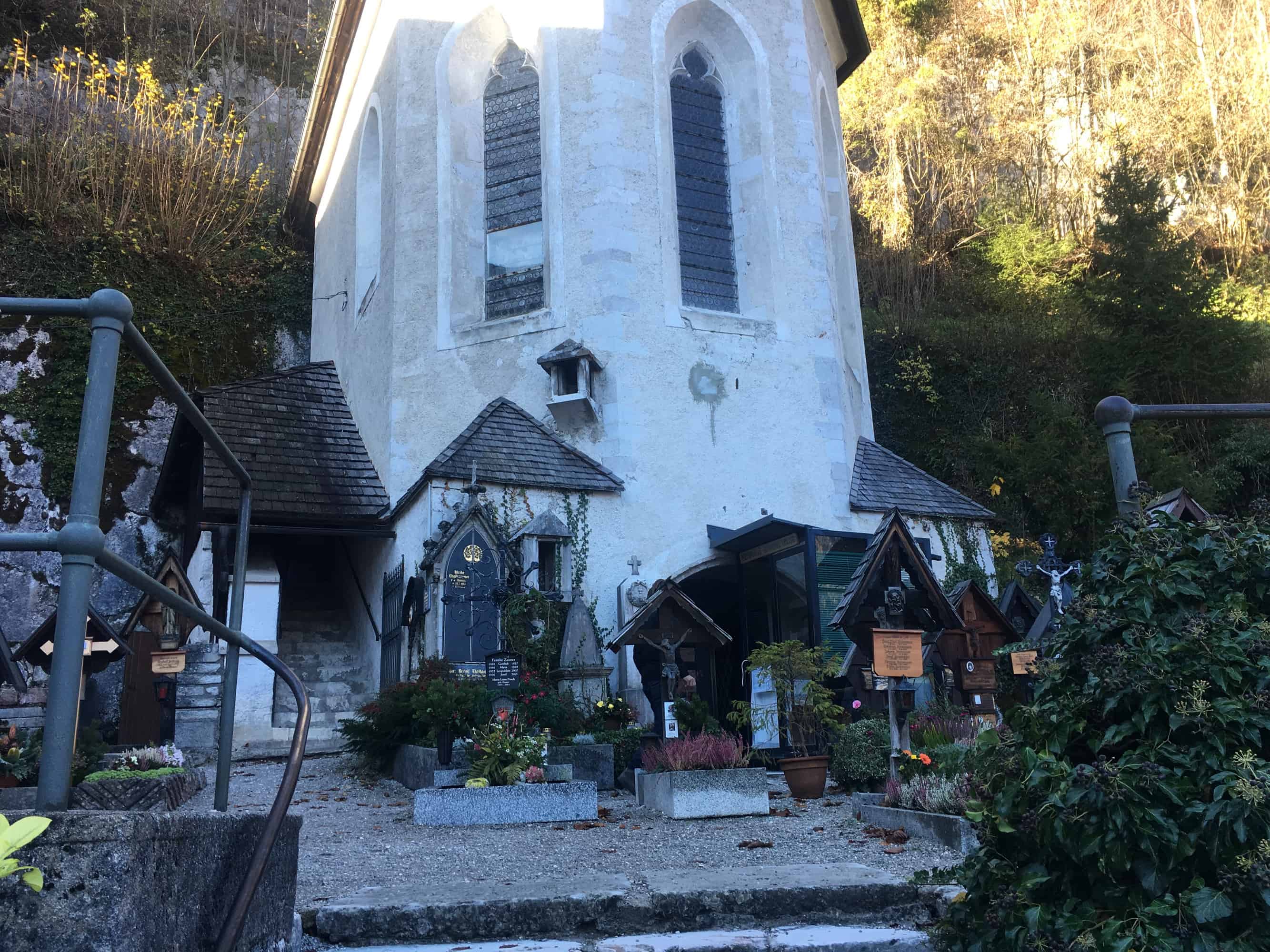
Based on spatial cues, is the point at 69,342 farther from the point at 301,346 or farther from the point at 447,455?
the point at 447,455

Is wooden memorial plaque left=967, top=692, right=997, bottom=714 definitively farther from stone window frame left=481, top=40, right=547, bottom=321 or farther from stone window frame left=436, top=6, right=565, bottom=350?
stone window frame left=481, top=40, right=547, bottom=321

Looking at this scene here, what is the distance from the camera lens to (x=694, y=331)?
14375 millimetres

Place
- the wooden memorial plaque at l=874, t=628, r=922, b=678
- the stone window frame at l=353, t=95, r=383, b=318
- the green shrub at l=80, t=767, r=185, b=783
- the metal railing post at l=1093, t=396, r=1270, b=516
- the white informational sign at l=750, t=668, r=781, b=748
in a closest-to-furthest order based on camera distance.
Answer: the metal railing post at l=1093, t=396, r=1270, b=516 → the green shrub at l=80, t=767, r=185, b=783 → the wooden memorial plaque at l=874, t=628, r=922, b=678 → the white informational sign at l=750, t=668, r=781, b=748 → the stone window frame at l=353, t=95, r=383, b=318

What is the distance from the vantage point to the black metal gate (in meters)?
13.1

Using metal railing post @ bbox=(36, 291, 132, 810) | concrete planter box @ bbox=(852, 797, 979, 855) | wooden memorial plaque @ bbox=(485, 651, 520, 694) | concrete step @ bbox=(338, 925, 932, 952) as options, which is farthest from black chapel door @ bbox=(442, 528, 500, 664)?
metal railing post @ bbox=(36, 291, 132, 810)

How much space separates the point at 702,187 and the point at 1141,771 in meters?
13.5

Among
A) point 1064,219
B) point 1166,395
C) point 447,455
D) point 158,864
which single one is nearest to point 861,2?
point 1064,219

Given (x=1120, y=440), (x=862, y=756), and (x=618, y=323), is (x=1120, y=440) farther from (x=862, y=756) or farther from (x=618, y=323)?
(x=618, y=323)

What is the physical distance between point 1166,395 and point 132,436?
17786mm

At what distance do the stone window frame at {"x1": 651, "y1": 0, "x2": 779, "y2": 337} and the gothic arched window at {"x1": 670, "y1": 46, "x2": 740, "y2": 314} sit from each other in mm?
103

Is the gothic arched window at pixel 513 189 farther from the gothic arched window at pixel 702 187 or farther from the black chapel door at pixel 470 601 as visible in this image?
the black chapel door at pixel 470 601

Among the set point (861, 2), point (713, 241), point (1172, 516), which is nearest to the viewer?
point (1172, 516)

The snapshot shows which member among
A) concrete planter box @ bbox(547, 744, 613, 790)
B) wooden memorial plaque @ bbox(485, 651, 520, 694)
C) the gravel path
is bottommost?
the gravel path

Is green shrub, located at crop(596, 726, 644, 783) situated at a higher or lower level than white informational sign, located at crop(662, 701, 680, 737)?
lower
